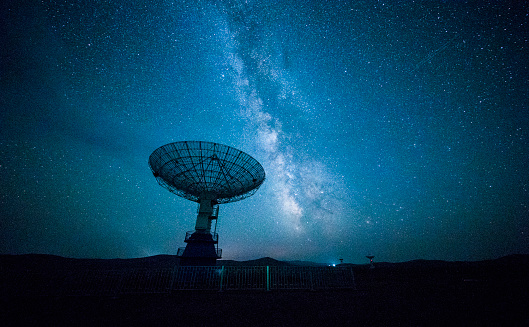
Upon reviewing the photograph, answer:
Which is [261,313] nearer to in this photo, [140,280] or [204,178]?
[140,280]

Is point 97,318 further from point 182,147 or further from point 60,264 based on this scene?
point 60,264

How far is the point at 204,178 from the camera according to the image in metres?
18.8

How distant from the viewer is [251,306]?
7.88 meters

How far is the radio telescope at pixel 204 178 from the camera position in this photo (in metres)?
16.5

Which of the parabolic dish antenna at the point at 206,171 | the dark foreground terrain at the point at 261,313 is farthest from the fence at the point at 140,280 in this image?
the parabolic dish antenna at the point at 206,171

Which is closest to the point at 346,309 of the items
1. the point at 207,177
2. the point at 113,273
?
the point at 113,273

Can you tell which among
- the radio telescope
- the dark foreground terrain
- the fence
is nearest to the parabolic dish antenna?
the radio telescope

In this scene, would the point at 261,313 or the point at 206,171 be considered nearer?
the point at 261,313

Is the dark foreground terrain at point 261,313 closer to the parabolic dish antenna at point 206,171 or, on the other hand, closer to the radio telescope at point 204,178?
the radio telescope at point 204,178

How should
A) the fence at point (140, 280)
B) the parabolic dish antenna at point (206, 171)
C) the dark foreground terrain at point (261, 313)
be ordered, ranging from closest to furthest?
1. the dark foreground terrain at point (261, 313)
2. the fence at point (140, 280)
3. the parabolic dish antenna at point (206, 171)

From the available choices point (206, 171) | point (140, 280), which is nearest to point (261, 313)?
point (140, 280)

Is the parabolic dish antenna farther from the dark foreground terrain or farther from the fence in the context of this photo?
the dark foreground terrain

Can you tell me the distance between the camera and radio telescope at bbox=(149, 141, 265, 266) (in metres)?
16.5

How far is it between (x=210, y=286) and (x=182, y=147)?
416 inches
